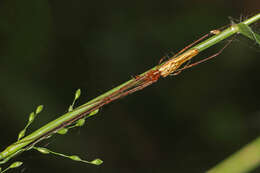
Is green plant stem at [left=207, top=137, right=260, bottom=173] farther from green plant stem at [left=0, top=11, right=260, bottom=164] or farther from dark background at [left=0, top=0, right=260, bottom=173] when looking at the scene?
dark background at [left=0, top=0, right=260, bottom=173]

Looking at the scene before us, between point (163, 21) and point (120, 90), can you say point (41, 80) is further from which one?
point (120, 90)

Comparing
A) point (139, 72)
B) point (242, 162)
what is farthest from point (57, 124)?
point (139, 72)

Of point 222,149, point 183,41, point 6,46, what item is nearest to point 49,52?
point 6,46

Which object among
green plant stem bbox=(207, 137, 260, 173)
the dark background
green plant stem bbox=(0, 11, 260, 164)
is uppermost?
the dark background

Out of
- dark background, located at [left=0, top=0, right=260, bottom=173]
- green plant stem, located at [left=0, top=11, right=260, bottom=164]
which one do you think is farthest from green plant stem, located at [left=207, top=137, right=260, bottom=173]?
dark background, located at [left=0, top=0, right=260, bottom=173]

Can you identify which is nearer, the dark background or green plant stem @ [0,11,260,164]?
green plant stem @ [0,11,260,164]

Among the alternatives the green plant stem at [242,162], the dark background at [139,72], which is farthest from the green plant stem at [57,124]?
the dark background at [139,72]

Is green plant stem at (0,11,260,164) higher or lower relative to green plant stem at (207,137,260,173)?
higher
